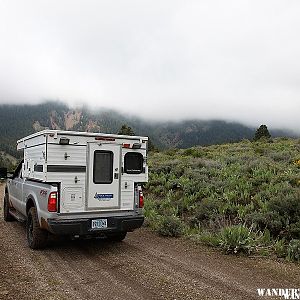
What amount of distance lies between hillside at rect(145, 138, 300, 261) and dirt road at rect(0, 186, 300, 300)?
0.63 m

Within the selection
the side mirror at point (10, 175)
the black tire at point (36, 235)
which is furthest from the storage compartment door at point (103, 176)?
the side mirror at point (10, 175)

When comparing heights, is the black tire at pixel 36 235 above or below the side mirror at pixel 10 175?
below

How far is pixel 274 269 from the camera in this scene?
6484 mm

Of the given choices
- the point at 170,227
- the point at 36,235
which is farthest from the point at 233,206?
the point at 36,235

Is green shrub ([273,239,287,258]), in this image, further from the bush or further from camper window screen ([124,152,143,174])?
camper window screen ([124,152,143,174])

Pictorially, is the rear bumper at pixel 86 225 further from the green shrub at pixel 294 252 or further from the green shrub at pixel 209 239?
the green shrub at pixel 294 252

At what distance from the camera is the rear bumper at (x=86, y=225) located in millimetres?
6988

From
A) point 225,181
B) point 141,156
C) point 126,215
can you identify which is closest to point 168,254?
point 126,215

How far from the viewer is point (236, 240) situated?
7.58 meters

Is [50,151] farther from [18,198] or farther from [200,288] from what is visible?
[200,288]

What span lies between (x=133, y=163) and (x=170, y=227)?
2135 millimetres

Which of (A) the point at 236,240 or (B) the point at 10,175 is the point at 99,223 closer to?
(A) the point at 236,240

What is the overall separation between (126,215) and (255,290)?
10.9 feet

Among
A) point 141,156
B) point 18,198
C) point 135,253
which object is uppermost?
point 141,156
